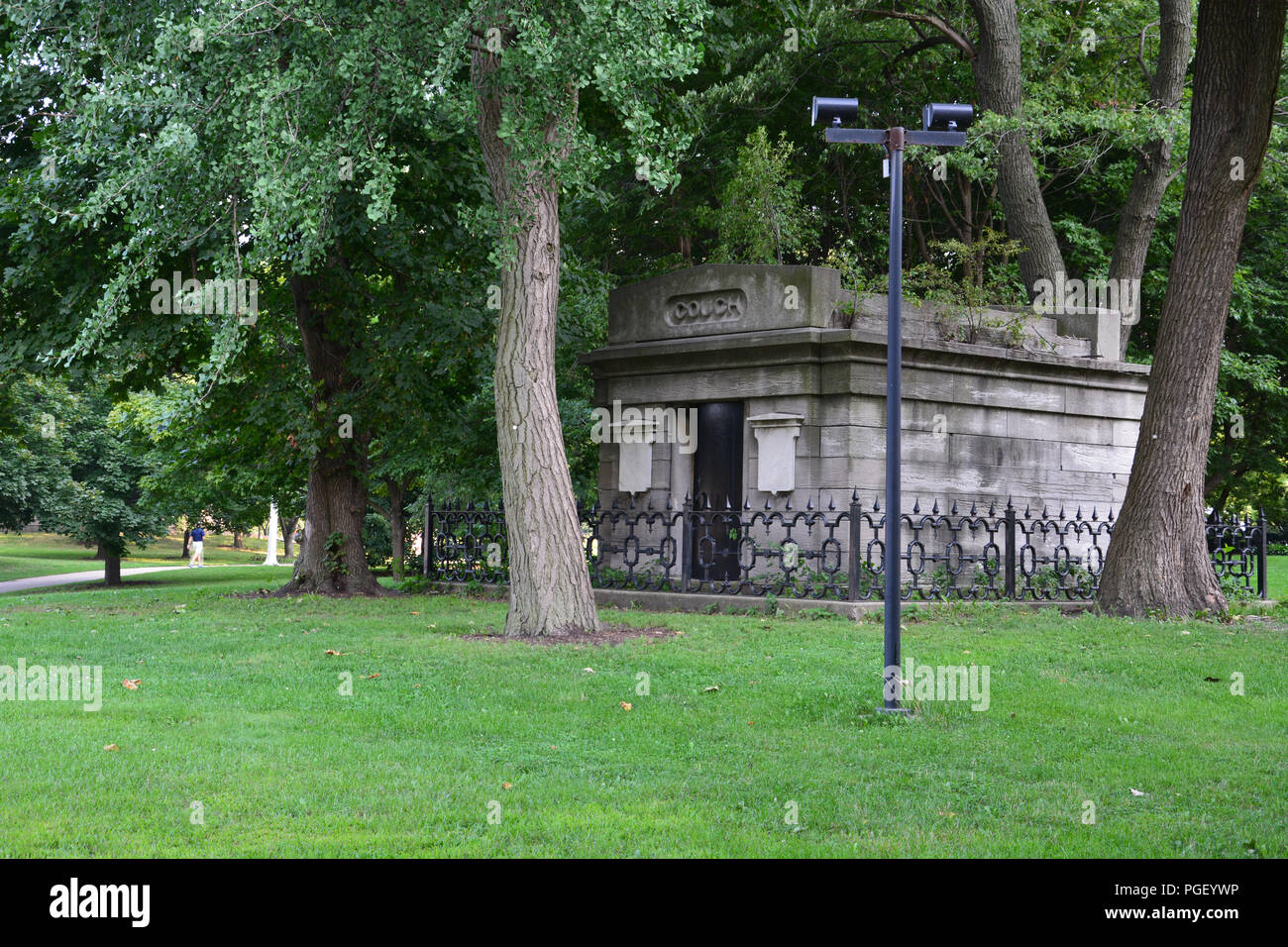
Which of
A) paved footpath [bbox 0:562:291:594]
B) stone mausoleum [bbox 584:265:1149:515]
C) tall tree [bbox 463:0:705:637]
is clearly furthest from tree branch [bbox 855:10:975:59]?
paved footpath [bbox 0:562:291:594]

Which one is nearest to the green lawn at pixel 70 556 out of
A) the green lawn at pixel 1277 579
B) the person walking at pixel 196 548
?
the person walking at pixel 196 548

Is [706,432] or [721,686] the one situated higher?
[706,432]

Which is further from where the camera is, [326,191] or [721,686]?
[326,191]

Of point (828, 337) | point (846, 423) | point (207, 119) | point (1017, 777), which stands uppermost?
point (207, 119)

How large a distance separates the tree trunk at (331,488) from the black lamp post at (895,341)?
1138 cm

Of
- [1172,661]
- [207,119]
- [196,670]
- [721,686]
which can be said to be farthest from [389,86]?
[1172,661]

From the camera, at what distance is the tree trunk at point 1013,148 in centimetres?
2141

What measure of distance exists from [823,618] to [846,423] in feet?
9.58

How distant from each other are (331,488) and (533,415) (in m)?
7.58

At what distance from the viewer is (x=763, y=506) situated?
16.5 m

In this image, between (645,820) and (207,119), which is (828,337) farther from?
(645,820)

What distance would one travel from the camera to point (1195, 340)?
14977mm

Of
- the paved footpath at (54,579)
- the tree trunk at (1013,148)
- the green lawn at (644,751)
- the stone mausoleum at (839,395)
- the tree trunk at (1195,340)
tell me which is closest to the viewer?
the green lawn at (644,751)

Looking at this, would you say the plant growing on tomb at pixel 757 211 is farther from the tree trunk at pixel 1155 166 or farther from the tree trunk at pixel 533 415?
the tree trunk at pixel 533 415
